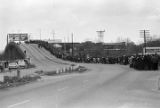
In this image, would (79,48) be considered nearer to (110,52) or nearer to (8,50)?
(110,52)

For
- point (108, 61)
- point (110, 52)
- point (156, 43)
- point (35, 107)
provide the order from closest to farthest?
Result: point (35, 107) → point (108, 61) → point (156, 43) → point (110, 52)

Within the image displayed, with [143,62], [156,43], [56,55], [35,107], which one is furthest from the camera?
[156,43]

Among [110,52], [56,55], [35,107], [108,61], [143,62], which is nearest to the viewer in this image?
[35,107]

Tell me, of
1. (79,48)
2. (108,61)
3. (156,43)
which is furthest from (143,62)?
(79,48)

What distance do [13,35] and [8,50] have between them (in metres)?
19.0

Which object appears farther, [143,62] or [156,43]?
[156,43]

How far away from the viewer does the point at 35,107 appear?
1295cm

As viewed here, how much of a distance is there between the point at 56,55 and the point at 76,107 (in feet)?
378

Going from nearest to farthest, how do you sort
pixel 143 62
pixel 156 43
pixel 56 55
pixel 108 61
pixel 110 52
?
pixel 143 62, pixel 108 61, pixel 56 55, pixel 156 43, pixel 110 52

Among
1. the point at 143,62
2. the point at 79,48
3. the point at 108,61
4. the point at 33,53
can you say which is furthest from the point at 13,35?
the point at 143,62

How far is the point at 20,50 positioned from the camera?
439ft

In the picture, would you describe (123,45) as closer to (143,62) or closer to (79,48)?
(79,48)

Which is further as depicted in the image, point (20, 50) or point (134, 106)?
point (20, 50)

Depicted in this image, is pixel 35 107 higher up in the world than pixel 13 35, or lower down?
lower down
